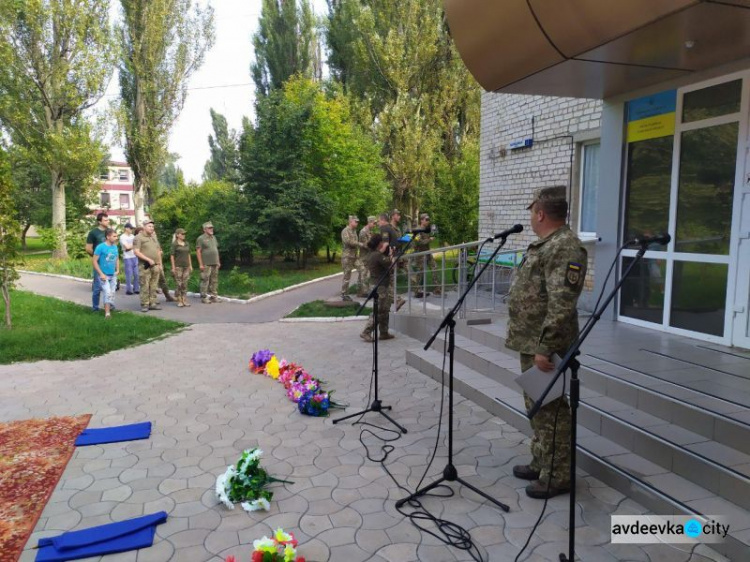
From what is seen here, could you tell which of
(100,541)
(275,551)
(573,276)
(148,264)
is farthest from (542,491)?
(148,264)

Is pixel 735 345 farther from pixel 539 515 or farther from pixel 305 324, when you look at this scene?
pixel 305 324

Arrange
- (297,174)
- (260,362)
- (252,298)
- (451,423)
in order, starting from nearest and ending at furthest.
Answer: (451,423), (260,362), (252,298), (297,174)

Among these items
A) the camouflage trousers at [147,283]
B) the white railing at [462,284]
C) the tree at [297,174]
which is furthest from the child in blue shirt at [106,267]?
the tree at [297,174]

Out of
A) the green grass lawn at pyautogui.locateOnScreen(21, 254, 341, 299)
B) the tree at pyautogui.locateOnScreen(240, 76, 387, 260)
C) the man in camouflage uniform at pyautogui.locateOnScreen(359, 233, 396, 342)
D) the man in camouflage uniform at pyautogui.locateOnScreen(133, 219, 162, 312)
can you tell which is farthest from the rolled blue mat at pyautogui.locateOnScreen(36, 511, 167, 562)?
the tree at pyautogui.locateOnScreen(240, 76, 387, 260)

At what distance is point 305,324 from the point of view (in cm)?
986

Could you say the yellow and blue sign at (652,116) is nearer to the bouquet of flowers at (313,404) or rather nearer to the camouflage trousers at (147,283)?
the bouquet of flowers at (313,404)

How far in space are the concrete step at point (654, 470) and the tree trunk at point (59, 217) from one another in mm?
21278

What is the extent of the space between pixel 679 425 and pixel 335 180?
16.5 metres

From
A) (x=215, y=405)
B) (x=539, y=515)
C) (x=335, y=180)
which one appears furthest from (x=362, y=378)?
(x=335, y=180)

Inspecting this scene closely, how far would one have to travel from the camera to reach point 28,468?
399cm

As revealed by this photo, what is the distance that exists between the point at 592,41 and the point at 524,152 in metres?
5.59

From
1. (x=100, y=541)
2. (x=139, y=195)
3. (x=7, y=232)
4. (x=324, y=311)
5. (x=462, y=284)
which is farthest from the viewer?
(x=139, y=195)

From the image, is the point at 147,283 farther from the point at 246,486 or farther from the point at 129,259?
the point at 246,486

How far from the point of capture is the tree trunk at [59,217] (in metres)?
20.6
